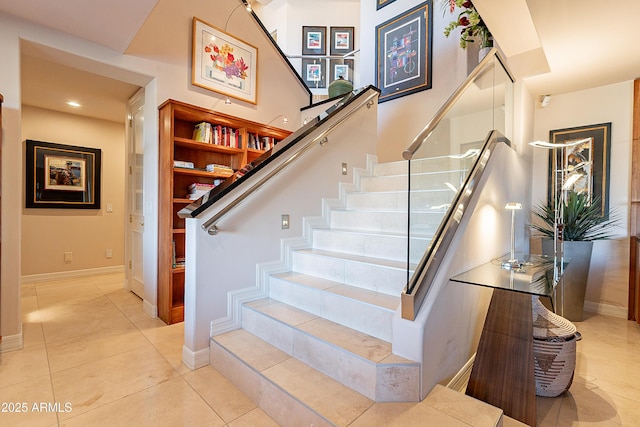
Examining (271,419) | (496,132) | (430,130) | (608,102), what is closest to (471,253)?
(430,130)

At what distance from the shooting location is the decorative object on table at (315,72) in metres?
5.81

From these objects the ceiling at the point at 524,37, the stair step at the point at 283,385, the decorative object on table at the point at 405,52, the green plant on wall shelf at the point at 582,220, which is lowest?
the stair step at the point at 283,385

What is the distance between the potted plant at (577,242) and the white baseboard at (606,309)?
465 mm

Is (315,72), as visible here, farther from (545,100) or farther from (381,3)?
(545,100)

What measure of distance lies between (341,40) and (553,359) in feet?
19.5

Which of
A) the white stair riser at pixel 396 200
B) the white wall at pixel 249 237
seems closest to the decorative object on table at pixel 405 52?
the white wall at pixel 249 237

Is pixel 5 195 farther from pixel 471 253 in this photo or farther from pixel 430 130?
pixel 471 253

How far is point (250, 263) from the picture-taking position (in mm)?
2242

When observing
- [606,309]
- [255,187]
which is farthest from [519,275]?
[606,309]

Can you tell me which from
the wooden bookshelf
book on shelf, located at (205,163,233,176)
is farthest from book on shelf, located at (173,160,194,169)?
book on shelf, located at (205,163,233,176)

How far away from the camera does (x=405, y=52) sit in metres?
4.24

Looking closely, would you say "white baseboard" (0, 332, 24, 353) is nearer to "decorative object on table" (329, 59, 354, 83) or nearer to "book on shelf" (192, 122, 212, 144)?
"book on shelf" (192, 122, 212, 144)

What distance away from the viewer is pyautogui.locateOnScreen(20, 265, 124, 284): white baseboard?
4098mm

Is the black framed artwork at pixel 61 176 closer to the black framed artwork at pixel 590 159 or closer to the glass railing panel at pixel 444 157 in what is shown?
the glass railing panel at pixel 444 157
